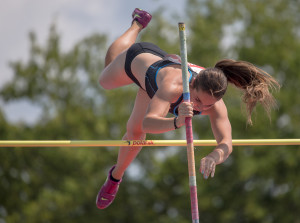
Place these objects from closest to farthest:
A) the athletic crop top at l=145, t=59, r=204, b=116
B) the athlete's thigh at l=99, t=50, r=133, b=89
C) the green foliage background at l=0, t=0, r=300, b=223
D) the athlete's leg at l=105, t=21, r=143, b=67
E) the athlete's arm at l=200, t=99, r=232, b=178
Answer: the athlete's arm at l=200, t=99, r=232, b=178 → the athletic crop top at l=145, t=59, r=204, b=116 → the athlete's thigh at l=99, t=50, r=133, b=89 → the athlete's leg at l=105, t=21, r=143, b=67 → the green foliage background at l=0, t=0, r=300, b=223

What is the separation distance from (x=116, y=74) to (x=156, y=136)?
44.6 feet

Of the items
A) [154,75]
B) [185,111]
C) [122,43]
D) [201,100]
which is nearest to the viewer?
[185,111]

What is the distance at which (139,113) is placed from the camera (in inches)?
195

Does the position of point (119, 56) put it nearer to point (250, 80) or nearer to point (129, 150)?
point (129, 150)

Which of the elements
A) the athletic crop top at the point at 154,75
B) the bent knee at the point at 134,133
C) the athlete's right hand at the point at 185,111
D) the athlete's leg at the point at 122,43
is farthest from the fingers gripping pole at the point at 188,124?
the athlete's leg at the point at 122,43

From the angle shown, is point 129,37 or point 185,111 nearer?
point 185,111

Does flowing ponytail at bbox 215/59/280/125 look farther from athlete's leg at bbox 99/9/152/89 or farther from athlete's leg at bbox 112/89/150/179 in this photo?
athlete's leg at bbox 99/9/152/89

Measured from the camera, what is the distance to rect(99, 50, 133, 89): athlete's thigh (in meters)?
4.93

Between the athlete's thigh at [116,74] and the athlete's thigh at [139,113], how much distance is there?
0.17 metres

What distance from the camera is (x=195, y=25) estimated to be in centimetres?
1988

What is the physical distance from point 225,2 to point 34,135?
26.7ft

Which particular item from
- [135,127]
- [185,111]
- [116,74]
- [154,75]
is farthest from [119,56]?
[185,111]

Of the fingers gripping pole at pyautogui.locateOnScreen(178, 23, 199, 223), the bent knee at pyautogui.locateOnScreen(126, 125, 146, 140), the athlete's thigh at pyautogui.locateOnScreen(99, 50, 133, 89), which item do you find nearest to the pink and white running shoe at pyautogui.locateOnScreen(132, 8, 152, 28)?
the athlete's thigh at pyautogui.locateOnScreen(99, 50, 133, 89)

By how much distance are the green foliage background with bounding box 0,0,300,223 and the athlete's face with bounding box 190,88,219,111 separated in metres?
12.1
